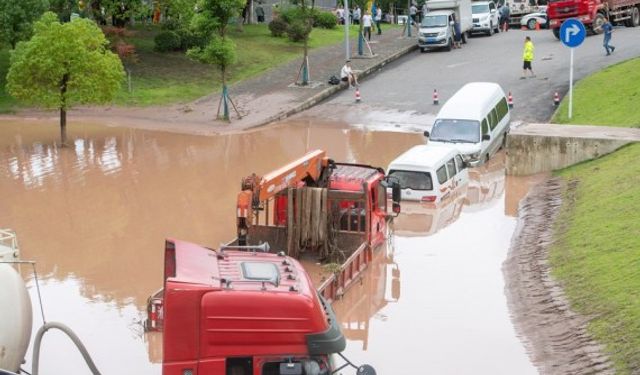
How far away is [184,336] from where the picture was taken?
10836mm

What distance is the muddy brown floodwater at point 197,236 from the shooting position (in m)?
15.6

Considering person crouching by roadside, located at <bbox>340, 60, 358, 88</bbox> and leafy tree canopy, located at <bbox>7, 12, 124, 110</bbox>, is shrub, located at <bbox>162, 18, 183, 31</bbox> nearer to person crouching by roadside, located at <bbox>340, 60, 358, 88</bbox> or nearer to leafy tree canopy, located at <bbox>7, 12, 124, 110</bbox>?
person crouching by roadside, located at <bbox>340, 60, 358, 88</bbox>

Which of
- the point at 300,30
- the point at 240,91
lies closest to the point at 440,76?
the point at 240,91

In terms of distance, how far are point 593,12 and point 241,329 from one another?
37.0 m


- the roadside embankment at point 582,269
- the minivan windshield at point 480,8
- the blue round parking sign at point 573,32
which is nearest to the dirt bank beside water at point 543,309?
the roadside embankment at point 582,269

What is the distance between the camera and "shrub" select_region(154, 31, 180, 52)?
149ft

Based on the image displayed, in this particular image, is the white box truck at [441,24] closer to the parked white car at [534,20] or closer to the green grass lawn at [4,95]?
the parked white car at [534,20]

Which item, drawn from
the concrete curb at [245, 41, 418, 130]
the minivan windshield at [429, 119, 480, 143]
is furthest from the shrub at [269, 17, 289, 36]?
the minivan windshield at [429, 119, 480, 143]

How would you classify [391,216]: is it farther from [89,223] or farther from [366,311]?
[89,223]

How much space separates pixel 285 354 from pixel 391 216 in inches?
401

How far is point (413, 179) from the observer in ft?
80.0

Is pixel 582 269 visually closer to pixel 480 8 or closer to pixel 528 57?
pixel 528 57

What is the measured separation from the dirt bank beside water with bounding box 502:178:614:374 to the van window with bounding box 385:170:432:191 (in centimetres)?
245

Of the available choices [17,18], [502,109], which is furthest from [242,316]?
[17,18]
